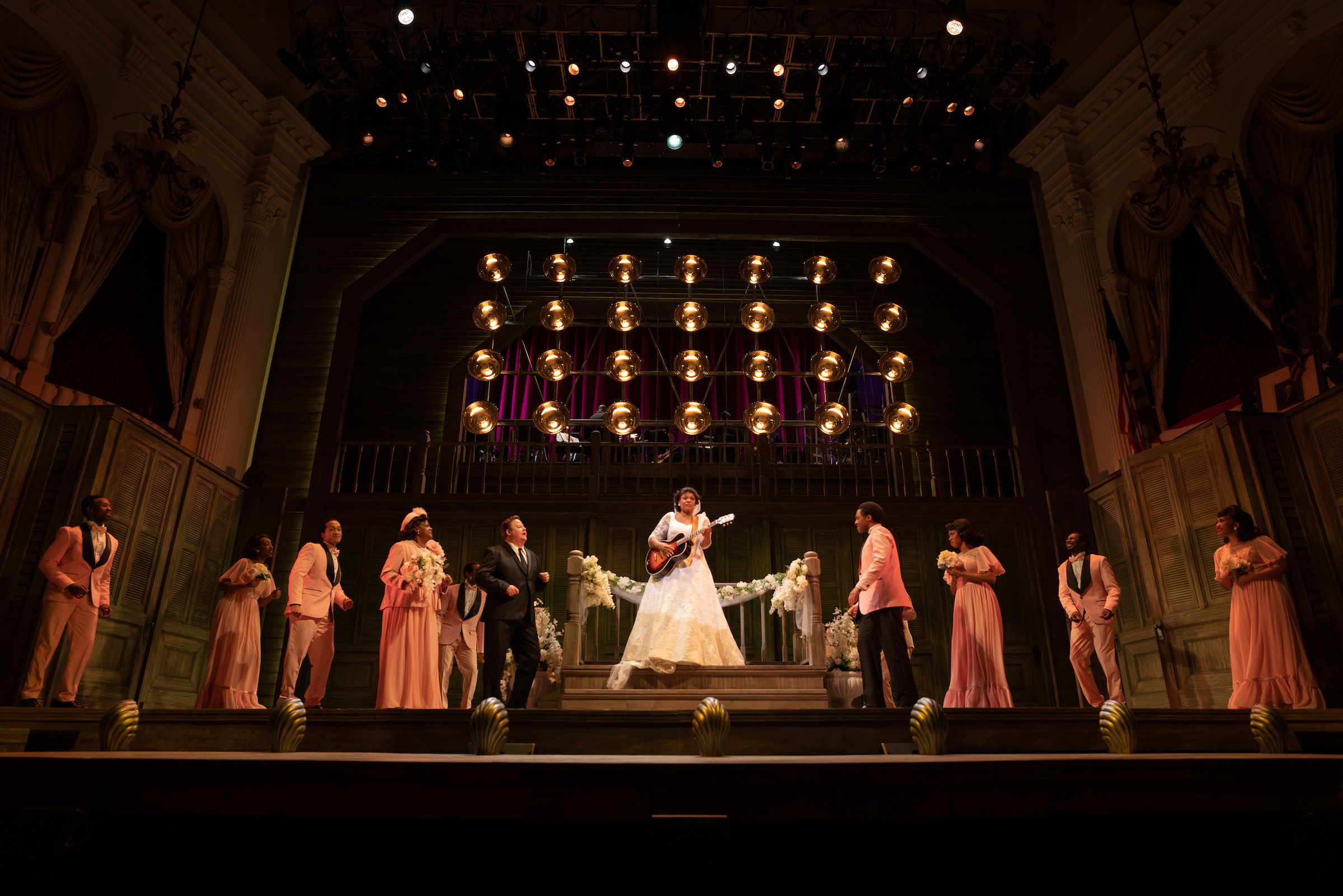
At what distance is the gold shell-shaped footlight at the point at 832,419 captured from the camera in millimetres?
9055

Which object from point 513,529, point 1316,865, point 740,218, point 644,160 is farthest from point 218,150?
point 1316,865

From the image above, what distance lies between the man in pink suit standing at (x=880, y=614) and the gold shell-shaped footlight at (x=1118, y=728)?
146 inches

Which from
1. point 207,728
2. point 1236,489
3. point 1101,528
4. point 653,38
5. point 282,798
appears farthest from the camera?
point 653,38

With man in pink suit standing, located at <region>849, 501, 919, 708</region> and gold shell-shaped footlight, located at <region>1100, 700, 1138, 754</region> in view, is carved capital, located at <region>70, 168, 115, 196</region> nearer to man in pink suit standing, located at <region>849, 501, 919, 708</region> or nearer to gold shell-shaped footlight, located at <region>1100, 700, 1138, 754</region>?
man in pink suit standing, located at <region>849, 501, 919, 708</region>

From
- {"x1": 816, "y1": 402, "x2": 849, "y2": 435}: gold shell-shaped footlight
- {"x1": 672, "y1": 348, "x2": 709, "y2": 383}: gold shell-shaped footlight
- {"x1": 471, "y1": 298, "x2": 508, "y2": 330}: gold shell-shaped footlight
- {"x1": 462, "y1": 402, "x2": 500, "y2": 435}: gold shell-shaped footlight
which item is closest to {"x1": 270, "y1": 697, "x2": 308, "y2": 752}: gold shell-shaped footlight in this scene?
{"x1": 462, "y1": 402, "x2": 500, "y2": 435}: gold shell-shaped footlight

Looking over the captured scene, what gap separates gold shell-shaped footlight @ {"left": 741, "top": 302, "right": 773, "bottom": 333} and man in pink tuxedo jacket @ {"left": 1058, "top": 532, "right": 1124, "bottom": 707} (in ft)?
12.7

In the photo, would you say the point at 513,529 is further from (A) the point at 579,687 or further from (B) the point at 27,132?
(B) the point at 27,132

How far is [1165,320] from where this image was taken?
9617 mm

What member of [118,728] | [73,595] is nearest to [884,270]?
[73,595]

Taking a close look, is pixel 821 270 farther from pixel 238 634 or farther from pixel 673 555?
pixel 238 634

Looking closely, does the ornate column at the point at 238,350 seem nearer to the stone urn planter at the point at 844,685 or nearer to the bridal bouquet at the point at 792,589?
the bridal bouquet at the point at 792,589

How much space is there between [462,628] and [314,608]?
1310 millimetres

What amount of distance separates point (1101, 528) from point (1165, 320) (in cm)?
254

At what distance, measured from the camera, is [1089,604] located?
7117mm
